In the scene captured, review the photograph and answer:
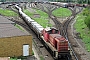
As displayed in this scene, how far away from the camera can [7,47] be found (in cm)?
2727

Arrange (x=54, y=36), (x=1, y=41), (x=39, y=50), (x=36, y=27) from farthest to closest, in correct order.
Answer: (x=36, y=27) → (x=39, y=50) → (x=54, y=36) → (x=1, y=41)

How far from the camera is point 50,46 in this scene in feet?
98.8

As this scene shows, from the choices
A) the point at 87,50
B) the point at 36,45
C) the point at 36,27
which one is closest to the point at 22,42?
the point at 36,45

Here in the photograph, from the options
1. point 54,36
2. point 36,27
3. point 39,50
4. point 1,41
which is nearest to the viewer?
point 1,41

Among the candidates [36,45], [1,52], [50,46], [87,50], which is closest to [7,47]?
[1,52]

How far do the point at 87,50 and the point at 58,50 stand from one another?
729 cm

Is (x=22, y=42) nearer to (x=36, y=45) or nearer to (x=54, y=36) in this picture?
(x=54, y=36)

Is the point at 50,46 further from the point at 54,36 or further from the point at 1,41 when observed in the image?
the point at 1,41

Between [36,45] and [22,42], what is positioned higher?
[22,42]

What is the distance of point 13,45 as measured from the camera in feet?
90.1

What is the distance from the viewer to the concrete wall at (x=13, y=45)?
27.0 meters

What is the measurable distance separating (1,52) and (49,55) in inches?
259

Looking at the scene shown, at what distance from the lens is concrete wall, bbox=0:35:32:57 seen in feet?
88.5

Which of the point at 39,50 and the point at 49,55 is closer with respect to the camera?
Answer: the point at 49,55
